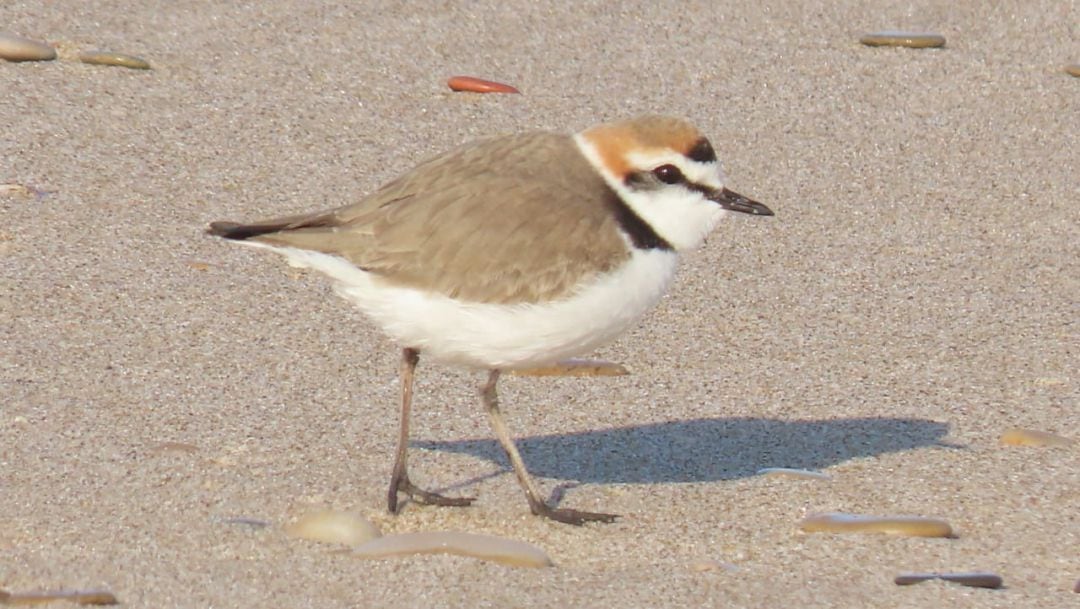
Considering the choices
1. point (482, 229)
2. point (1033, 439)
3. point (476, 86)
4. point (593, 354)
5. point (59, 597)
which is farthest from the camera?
point (476, 86)

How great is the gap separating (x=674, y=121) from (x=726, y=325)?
1.43 meters

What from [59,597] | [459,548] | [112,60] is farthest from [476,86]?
[59,597]

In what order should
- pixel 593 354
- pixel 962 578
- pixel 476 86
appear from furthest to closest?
1. pixel 476 86
2. pixel 593 354
3. pixel 962 578

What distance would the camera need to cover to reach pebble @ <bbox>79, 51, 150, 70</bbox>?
7.34 m

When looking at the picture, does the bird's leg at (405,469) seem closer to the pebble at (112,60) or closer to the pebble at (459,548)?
the pebble at (459,548)

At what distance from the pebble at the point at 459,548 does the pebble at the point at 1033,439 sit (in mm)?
1532

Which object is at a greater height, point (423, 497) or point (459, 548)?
point (459, 548)

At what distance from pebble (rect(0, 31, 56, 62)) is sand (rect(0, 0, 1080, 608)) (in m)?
0.09

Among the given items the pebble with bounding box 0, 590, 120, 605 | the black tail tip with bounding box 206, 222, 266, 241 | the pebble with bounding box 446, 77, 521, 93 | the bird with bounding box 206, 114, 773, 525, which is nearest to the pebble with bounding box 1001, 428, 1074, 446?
the bird with bounding box 206, 114, 773, 525

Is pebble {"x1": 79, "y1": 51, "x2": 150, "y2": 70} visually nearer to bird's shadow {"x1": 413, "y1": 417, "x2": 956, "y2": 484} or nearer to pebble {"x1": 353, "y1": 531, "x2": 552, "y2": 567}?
bird's shadow {"x1": 413, "y1": 417, "x2": 956, "y2": 484}

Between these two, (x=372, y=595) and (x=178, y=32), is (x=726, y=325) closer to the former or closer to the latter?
(x=372, y=595)

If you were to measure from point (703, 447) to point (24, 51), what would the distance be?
12.0ft

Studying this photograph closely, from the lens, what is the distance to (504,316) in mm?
4375

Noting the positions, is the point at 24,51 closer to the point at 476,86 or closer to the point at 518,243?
the point at 476,86
